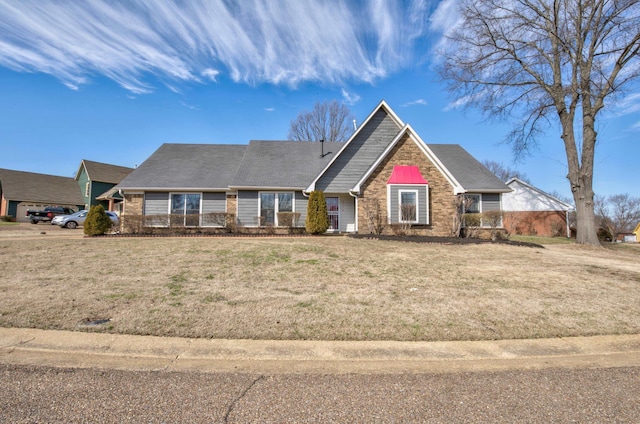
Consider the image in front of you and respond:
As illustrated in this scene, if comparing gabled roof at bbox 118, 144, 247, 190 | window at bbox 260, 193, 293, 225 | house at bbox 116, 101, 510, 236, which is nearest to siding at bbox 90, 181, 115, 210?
gabled roof at bbox 118, 144, 247, 190

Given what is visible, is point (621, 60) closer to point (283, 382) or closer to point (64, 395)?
point (283, 382)

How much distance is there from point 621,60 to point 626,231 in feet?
170

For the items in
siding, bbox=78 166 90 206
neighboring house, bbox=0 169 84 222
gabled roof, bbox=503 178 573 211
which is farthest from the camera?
siding, bbox=78 166 90 206

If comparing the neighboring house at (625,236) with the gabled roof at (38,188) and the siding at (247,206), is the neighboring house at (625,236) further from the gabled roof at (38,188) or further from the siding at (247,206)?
the gabled roof at (38,188)

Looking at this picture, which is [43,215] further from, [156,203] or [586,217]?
[586,217]

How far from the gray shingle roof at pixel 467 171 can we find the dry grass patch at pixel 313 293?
32.7ft

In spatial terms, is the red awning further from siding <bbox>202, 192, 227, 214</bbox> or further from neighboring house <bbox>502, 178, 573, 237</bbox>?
neighboring house <bbox>502, 178, 573, 237</bbox>

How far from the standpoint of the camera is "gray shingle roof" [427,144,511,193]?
19734 millimetres

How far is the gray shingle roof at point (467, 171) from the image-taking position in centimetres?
1973

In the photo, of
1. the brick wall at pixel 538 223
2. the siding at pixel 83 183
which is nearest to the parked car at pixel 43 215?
the siding at pixel 83 183

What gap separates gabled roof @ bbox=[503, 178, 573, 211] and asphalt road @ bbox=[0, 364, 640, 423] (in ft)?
86.2

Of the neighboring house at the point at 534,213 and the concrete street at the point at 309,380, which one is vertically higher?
the neighboring house at the point at 534,213

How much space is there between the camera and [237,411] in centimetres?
270

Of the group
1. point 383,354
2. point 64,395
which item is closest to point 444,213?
point 383,354
